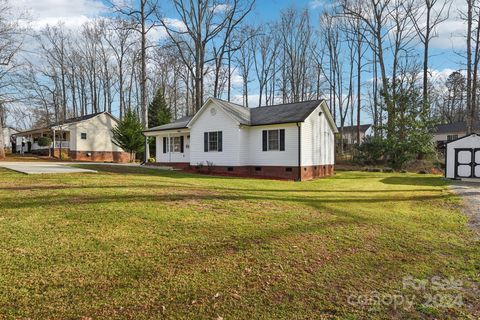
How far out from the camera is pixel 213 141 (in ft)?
60.4

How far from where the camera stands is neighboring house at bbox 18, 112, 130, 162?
32812mm

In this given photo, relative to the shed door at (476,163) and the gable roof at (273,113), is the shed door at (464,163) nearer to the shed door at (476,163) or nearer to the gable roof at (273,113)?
the shed door at (476,163)

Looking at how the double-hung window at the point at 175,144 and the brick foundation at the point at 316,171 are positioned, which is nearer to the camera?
the brick foundation at the point at 316,171

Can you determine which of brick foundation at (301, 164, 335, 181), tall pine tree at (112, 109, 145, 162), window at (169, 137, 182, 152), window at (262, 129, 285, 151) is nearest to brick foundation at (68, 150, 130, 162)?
tall pine tree at (112, 109, 145, 162)

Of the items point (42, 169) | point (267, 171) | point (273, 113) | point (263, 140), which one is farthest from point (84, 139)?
point (267, 171)

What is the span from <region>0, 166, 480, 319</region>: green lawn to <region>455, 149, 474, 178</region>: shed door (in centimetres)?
1165

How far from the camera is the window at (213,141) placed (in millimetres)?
18125

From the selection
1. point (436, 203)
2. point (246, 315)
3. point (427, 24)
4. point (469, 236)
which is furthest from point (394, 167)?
point (246, 315)

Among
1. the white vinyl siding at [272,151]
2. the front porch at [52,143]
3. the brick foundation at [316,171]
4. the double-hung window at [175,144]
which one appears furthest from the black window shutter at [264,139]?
the front porch at [52,143]

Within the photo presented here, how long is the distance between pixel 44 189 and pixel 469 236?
1010 centimetres

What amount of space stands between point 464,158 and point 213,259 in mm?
18229

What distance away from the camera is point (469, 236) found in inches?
240

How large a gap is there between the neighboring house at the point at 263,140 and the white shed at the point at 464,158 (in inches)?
272

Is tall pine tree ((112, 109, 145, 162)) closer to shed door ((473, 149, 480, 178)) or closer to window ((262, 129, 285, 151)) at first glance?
window ((262, 129, 285, 151))
